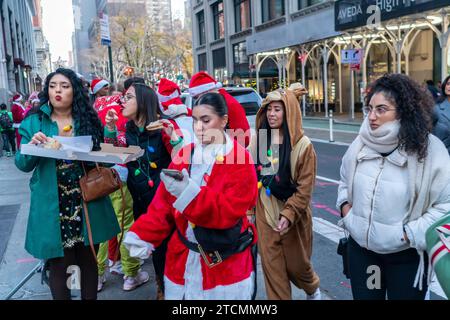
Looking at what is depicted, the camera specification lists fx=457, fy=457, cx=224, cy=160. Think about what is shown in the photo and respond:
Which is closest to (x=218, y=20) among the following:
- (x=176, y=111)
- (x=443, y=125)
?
(x=176, y=111)

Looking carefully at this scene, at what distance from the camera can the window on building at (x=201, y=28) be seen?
4478cm

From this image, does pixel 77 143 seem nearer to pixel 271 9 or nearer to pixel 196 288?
pixel 196 288

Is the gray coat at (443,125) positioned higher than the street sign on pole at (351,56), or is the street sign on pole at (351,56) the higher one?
the street sign on pole at (351,56)

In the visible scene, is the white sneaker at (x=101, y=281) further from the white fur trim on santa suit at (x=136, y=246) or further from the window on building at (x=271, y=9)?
the window on building at (x=271, y=9)

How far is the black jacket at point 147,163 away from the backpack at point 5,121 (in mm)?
12431

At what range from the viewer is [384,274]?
9.04 ft

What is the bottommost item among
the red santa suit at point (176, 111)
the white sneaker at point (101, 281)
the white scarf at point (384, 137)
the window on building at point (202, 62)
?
the white sneaker at point (101, 281)

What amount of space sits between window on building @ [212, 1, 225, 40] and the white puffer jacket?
3827cm

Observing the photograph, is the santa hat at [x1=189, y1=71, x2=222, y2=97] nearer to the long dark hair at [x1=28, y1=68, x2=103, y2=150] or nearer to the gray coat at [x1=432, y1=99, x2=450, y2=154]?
the long dark hair at [x1=28, y1=68, x2=103, y2=150]

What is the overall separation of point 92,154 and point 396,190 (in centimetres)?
190

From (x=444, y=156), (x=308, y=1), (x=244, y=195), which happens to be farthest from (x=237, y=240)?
(x=308, y=1)

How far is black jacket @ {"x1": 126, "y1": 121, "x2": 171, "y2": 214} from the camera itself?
3854 millimetres

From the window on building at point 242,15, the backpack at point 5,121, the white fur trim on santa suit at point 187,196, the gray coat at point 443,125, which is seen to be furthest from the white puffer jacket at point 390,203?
the window on building at point 242,15

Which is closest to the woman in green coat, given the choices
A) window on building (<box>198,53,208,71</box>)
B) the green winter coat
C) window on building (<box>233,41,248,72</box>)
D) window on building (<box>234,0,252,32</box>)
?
the green winter coat
